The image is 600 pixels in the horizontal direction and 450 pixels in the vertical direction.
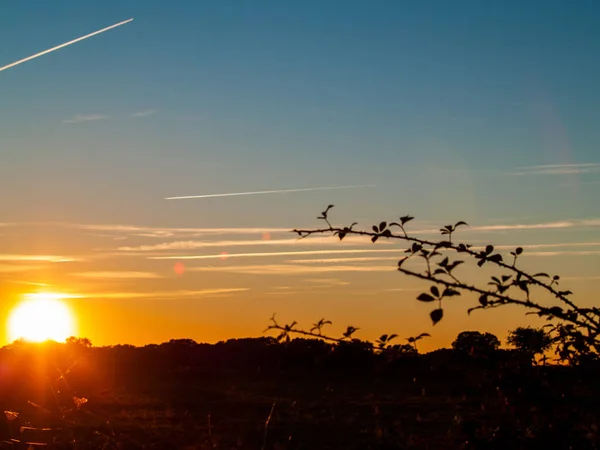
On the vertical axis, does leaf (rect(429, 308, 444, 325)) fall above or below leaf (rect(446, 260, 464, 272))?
below

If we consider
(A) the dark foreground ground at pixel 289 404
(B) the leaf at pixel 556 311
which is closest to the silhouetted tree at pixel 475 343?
(A) the dark foreground ground at pixel 289 404

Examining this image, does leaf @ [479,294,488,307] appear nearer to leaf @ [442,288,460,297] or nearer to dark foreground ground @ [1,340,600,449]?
leaf @ [442,288,460,297]

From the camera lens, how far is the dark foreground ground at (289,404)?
353cm

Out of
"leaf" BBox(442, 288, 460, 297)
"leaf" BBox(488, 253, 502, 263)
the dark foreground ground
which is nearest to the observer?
"leaf" BBox(442, 288, 460, 297)

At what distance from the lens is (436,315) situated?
10.8 ft

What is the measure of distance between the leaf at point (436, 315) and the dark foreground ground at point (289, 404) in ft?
1.13

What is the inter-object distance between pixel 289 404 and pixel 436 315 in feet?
48.3

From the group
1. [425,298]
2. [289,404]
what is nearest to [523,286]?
[425,298]

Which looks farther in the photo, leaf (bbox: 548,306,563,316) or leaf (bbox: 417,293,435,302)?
leaf (bbox: 548,306,563,316)

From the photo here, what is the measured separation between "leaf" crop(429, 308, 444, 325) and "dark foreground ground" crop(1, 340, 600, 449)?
1.13ft

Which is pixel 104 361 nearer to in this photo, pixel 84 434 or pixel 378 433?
pixel 84 434

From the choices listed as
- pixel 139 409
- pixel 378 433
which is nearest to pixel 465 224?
pixel 378 433

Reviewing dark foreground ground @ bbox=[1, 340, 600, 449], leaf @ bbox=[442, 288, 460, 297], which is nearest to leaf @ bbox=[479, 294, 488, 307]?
leaf @ bbox=[442, 288, 460, 297]

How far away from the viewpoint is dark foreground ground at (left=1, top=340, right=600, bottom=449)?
353cm
